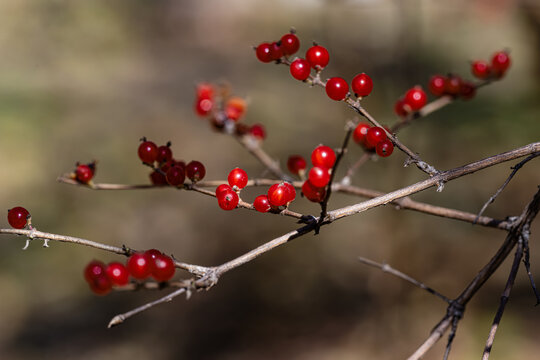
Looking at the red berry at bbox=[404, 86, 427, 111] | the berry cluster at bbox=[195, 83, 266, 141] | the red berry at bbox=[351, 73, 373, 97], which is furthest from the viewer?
the red berry at bbox=[404, 86, 427, 111]

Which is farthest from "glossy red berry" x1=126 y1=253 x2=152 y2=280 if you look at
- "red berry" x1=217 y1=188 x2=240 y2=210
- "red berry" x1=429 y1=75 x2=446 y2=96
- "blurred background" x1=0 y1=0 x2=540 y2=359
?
"blurred background" x1=0 y1=0 x2=540 y2=359

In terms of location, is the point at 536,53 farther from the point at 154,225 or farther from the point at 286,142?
the point at 154,225

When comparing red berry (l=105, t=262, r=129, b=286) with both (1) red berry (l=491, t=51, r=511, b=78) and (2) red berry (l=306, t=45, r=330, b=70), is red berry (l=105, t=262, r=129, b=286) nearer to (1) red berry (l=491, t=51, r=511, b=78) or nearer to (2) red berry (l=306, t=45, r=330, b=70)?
(2) red berry (l=306, t=45, r=330, b=70)

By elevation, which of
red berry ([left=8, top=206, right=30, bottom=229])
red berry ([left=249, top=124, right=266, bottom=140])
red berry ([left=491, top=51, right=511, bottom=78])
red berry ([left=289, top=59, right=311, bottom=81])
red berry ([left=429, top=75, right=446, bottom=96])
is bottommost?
red berry ([left=8, top=206, right=30, bottom=229])

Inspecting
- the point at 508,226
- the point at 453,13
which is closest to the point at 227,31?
the point at 453,13

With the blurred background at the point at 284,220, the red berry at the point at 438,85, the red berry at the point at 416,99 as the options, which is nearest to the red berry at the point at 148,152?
the red berry at the point at 416,99
